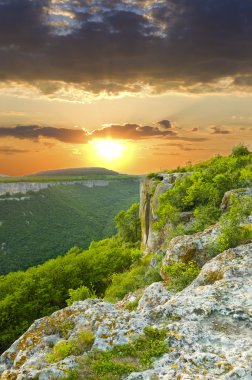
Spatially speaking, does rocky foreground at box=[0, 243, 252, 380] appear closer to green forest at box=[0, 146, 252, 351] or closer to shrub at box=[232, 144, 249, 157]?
green forest at box=[0, 146, 252, 351]

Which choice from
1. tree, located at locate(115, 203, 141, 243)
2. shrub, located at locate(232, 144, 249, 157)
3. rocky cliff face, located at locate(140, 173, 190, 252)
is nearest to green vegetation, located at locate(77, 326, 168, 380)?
rocky cliff face, located at locate(140, 173, 190, 252)

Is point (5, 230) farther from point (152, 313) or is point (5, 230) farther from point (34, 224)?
point (152, 313)

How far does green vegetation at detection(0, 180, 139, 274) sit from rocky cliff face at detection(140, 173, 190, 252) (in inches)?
2356

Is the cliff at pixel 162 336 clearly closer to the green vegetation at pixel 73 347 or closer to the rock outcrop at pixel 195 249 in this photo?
the green vegetation at pixel 73 347

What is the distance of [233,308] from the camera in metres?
11.0

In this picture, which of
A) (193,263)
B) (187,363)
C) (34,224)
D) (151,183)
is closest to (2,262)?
(34,224)

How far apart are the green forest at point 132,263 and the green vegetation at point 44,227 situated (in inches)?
1904

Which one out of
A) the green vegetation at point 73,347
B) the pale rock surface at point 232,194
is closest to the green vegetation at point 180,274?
the green vegetation at point 73,347

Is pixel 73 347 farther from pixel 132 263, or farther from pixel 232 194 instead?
pixel 132 263

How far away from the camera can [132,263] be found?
4950 cm

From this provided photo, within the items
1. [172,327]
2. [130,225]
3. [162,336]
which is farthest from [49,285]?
[162,336]

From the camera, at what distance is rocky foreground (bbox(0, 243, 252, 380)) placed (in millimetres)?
8336

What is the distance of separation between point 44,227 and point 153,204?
10349cm

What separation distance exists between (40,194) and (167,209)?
547 feet
